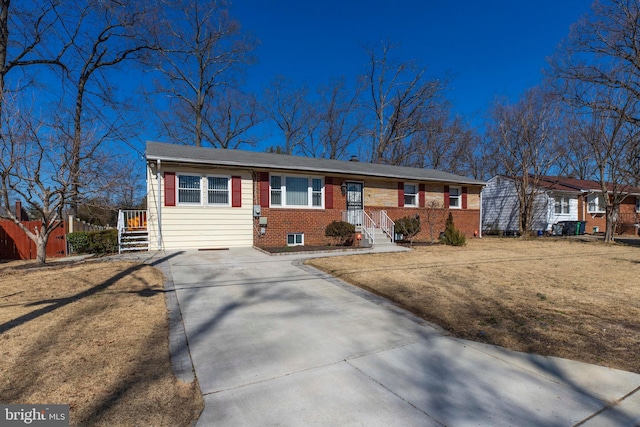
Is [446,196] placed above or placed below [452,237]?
above

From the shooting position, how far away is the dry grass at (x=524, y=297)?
3.60 meters

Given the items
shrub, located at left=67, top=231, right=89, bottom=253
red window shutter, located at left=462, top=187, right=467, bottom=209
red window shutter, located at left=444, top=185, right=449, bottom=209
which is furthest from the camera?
red window shutter, located at left=462, top=187, right=467, bottom=209

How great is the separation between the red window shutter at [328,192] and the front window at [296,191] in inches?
7.5

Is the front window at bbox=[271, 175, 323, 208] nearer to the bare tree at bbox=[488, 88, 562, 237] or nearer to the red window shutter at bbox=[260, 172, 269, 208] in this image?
the red window shutter at bbox=[260, 172, 269, 208]

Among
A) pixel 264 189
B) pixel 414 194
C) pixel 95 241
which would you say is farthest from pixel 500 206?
pixel 95 241

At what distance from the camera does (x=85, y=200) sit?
30.2 feet

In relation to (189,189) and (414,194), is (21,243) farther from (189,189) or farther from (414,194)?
(414,194)

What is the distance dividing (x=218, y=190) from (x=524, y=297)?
981cm

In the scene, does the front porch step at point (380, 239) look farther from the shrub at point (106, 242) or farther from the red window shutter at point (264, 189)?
the shrub at point (106, 242)

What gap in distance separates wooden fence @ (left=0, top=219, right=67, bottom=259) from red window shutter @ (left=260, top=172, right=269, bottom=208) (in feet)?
23.1

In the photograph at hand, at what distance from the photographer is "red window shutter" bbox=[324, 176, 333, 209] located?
1355 cm

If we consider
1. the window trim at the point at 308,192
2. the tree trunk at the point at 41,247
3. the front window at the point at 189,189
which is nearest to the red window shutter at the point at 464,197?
the window trim at the point at 308,192

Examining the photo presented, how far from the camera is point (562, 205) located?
22812 mm

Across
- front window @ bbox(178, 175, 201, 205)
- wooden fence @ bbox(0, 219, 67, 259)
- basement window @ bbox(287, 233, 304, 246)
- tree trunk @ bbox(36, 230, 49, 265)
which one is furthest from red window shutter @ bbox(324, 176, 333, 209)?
wooden fence @ bbox(0, 219, 67, 259)
